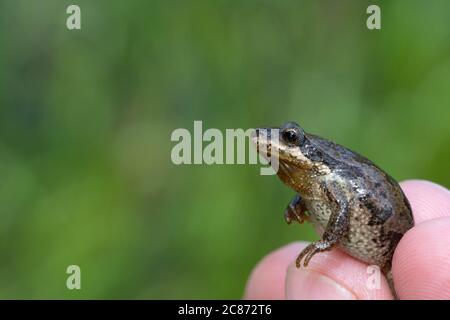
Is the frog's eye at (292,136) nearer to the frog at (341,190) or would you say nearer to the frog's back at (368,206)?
the frog at (341,190)

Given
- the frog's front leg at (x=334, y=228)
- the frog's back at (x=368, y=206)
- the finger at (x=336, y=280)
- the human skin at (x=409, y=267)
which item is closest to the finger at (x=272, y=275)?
the human skin at (x=409, y=267)

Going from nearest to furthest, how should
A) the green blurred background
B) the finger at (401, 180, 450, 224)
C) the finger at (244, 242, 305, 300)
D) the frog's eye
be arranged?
the frog's eye
the finger at (401, 180, 450, 224)
the finger at (244, 242, 305, 300)
the green blurred background

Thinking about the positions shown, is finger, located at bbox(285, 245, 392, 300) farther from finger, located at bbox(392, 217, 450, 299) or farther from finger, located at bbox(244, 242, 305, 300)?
finger, located at bbox(244, 242, 305, 300)

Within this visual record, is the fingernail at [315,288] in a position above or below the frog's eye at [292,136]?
below

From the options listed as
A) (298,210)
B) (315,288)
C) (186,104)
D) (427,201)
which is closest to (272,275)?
(315,288)

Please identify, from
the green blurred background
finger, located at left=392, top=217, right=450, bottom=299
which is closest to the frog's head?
finger, located at left=392, top=217, right=450, bottom=299
